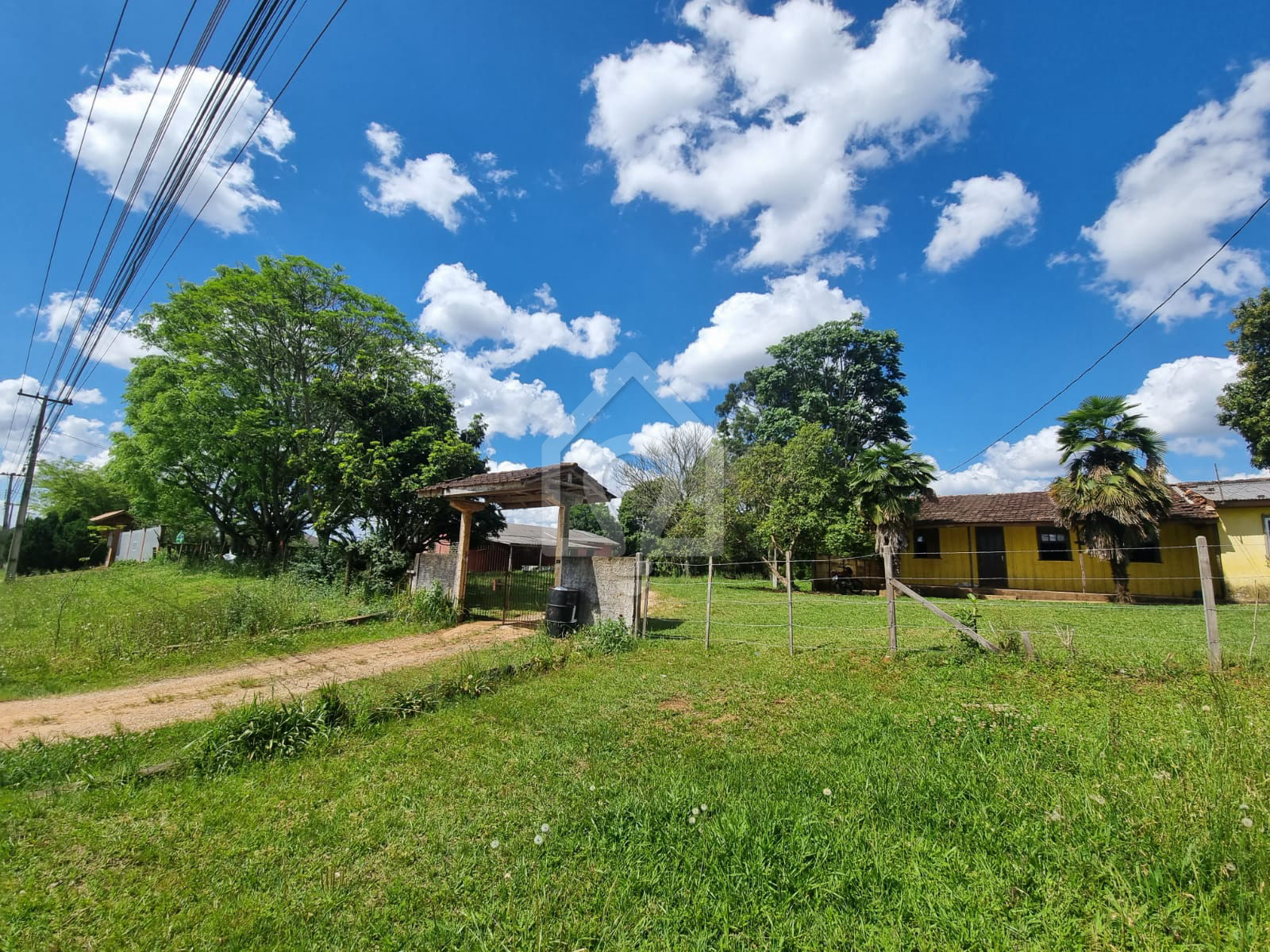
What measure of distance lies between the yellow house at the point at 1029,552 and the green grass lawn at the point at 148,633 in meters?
17.3

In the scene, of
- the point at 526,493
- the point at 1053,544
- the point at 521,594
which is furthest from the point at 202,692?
the point at 1053,544

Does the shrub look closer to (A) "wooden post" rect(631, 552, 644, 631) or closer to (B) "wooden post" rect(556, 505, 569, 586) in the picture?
(A) "wooden post" rect(631, 552, 644, 631)

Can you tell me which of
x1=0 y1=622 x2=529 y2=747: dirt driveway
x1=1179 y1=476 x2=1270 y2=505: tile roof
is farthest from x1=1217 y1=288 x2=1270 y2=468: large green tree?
x1=0 y1=622 x2=529 y2=747: dirt driveway

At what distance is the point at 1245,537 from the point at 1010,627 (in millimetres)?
14142

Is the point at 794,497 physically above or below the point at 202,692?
above

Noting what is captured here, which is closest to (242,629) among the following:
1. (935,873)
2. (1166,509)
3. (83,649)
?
(83,649)

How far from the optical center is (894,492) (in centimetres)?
1859

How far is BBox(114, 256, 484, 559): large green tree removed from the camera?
19500 millimetres

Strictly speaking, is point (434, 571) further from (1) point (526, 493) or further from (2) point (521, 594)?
(1) point (526, 493)

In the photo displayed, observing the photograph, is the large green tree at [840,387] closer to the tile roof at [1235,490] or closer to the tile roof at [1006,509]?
the tile roof at [1006,509]

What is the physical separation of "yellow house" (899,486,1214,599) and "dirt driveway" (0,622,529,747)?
619 inches

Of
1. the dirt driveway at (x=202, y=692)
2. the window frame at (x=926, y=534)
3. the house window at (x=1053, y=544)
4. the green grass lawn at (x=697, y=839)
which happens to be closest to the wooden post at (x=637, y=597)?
the dirt driveway at (x=202, y=692)

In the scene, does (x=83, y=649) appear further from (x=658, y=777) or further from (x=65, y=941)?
(x=658, y=777)

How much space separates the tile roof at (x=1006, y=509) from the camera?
51.4 feet
